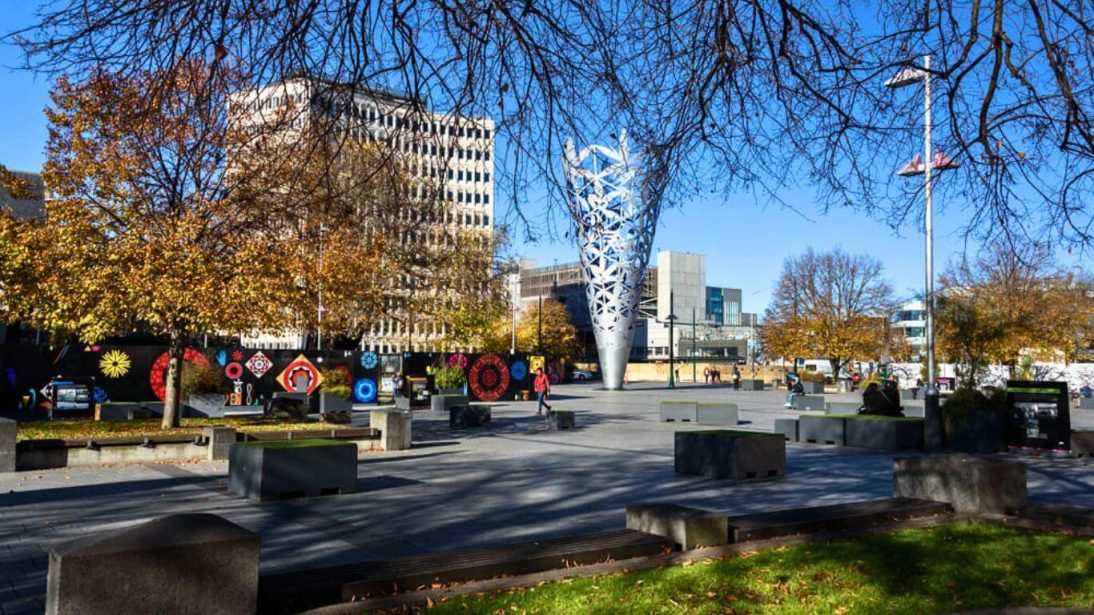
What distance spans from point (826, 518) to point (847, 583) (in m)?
1.80

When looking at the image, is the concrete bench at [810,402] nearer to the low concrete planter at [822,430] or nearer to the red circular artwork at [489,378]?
the red circular artwork at [489,378]

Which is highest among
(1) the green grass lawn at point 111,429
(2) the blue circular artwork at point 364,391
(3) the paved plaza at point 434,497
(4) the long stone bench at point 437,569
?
(2) the blue circular artwork at point 364,391

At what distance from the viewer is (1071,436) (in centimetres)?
1828

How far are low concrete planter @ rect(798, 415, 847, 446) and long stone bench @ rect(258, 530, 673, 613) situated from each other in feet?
47.7

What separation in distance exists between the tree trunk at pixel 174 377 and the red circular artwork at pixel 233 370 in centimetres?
1282

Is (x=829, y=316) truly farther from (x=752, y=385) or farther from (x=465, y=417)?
(x=465, y=417)

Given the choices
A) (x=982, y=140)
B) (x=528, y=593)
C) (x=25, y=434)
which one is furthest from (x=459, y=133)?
(x=25, y=434)

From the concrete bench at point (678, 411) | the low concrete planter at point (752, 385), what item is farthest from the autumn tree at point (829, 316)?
the concrete bench at point (678, 411)

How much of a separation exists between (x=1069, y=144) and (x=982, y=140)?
2.02 ft

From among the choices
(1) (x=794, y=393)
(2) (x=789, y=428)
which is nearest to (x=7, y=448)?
(2) (x=789, y=428)

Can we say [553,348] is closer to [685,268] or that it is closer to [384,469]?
[685,268]

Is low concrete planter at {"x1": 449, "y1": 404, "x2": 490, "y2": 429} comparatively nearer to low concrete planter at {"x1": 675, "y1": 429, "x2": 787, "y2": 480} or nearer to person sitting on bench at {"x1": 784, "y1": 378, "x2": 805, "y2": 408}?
low concrete planter at {"x1": 675, "y1": 429, "x2": 787, "y2": 480}

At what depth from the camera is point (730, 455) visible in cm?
1439

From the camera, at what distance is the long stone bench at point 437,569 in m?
5.51
